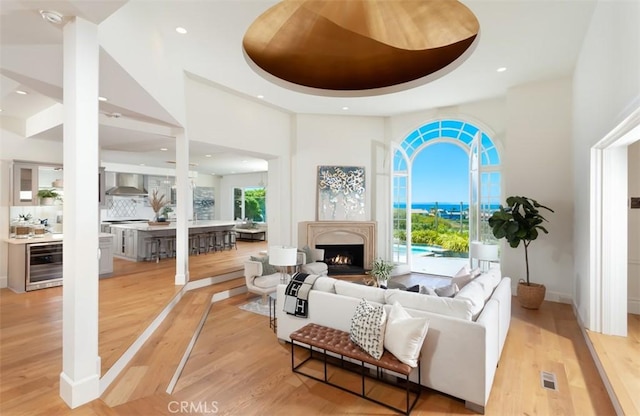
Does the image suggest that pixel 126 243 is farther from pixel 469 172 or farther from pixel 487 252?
pixel 469 172

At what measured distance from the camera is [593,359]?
10.4 feet

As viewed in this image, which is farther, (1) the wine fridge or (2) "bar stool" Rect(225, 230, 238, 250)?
(2) "bar stool" Rect(225, 230, 238, 250)

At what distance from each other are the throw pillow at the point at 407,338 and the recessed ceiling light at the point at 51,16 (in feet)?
10.9

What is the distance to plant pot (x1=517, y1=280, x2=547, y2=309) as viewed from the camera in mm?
4598

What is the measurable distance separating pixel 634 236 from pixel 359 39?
4.66 metres

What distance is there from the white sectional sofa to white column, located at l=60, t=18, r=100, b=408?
2074 mm

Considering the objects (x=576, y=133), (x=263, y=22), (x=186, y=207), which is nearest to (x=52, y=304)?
(x=186, y=207)

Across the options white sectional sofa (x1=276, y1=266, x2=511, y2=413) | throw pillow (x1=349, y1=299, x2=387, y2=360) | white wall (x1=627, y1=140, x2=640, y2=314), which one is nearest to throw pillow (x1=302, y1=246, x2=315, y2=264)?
white sectional sofa (x1=276, y1=266, x2=511, y2=413)

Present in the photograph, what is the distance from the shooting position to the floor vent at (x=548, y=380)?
2.72 metres

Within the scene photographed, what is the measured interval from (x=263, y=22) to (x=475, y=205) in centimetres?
541

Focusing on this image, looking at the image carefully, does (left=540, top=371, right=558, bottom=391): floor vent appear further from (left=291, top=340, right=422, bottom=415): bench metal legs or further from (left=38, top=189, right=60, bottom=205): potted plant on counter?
(left=38, top=189, right=60, bottom=205): potted plant on counter

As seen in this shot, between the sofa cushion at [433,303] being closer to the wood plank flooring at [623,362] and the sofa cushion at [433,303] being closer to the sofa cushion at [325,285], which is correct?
the sofa cushion at [325,285]

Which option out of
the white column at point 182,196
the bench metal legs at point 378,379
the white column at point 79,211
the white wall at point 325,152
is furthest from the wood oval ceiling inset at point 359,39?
the bench metal legs at point 378,379

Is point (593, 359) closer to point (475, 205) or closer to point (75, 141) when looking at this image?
point (475, 205)
